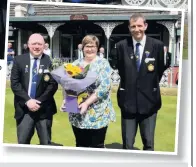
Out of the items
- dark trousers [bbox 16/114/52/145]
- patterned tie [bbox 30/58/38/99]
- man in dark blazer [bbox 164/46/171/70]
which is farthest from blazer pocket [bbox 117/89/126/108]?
patterned tie [bbox 30/58/38/99]

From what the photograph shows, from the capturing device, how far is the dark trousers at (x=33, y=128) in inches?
150

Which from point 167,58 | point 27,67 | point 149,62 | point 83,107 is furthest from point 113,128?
point 27,67

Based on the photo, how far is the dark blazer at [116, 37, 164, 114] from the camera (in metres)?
3.63

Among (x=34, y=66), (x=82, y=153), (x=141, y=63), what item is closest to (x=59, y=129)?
(x=82, y=153)

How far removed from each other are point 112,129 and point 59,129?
53 centimetres

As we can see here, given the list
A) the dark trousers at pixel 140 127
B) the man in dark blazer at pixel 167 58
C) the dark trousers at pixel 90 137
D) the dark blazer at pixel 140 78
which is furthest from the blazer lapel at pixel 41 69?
the man in dark blazer at pixel 167 58

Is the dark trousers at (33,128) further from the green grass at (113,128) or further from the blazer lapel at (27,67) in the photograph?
the blazer lapel at (27,67)

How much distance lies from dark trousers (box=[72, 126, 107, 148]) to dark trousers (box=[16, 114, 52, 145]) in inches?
10.9

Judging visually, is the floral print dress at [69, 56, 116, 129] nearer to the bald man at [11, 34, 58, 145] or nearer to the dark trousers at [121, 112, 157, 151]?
the dark trousers at [121, 112, 157, 151]

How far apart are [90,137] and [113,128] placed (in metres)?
0.25

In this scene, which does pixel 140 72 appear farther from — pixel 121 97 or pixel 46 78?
pixel 46 78

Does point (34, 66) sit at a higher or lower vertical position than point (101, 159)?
higher

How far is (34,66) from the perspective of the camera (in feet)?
12.2

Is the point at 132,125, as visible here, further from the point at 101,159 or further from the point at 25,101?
the point at 25,101
